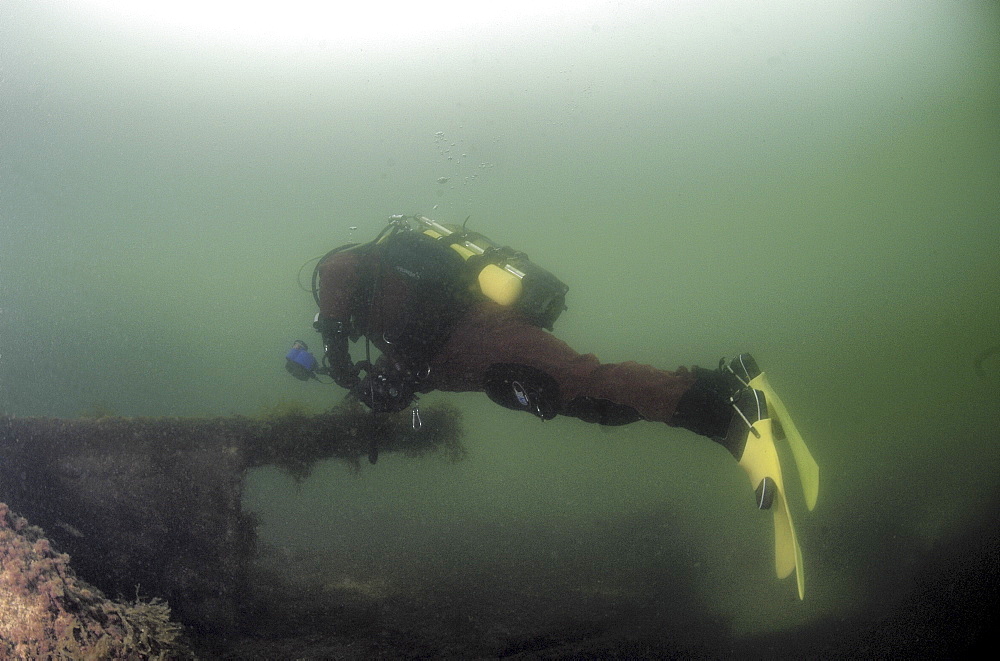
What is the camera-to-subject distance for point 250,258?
79.8 meters

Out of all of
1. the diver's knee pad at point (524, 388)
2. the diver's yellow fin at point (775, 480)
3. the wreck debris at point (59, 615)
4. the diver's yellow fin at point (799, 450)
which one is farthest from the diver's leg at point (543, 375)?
the wreck debris at point (59, 615)

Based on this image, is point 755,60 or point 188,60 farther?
point 755,60

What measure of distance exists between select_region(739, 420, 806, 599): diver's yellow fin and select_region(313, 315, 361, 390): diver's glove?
301cm

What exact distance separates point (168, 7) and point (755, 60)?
31163mm

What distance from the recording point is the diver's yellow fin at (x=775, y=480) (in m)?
2.47

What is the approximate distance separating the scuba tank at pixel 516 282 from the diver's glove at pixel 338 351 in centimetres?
122

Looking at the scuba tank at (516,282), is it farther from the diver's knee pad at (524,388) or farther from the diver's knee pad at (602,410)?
the diver's knee pad at (602,410)

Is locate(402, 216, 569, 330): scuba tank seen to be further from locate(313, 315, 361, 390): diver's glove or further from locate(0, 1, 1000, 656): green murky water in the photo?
locate(0, 1, 1000, 656): green murky water

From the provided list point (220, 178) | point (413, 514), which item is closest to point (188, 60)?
point (220, 178)

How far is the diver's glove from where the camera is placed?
3.96m

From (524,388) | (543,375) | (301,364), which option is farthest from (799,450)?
(301,364)

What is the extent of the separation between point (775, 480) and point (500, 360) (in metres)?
1.82

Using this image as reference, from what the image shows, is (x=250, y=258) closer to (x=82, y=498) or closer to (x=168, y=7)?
(x=168, y=7)

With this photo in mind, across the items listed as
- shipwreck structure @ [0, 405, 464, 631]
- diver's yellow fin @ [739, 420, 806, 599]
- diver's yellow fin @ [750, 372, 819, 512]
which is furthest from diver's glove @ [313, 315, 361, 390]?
diver's yellow fin @ [750, 372, 819, 512]
